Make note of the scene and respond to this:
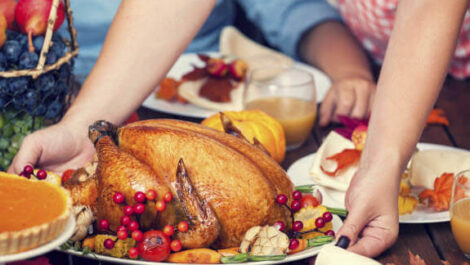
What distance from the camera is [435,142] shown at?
5.58ft

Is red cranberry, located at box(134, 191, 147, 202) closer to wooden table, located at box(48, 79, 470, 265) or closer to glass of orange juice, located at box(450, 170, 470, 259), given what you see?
wooden table, located at box(48, 79, 470, 265)

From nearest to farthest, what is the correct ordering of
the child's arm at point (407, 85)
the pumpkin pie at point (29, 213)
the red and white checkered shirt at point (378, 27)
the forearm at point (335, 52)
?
the pumpkin pie at point (29, 213)
the child's arm at point (407, 85)
the forearm at point (335, 52)
the red and white checkered shirt at point (378, 27)

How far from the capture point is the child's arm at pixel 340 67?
1866 millimetres

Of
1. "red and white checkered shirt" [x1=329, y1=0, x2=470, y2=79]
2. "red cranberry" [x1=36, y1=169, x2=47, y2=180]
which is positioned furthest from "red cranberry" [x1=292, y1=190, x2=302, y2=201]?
"red and white checkered shirt" [x1=329, y1=0, x2=470, y2=79]

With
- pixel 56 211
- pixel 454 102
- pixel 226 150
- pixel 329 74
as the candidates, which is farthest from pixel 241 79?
pixel 56 211

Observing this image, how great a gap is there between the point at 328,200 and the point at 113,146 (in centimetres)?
46

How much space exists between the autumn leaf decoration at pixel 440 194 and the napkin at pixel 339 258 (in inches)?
16.9

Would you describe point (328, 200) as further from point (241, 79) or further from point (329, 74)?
point (329, 74)

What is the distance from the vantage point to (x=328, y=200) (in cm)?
130

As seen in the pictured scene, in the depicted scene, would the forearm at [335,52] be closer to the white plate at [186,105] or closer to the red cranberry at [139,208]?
the white plate at [186,105]

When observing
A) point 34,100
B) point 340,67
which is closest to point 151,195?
point 34,100

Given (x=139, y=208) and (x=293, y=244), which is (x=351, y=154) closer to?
(x=293, y=244)

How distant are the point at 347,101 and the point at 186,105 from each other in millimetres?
461

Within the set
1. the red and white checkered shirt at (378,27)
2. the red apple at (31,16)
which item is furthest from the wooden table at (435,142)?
the red apple at (31,16)
